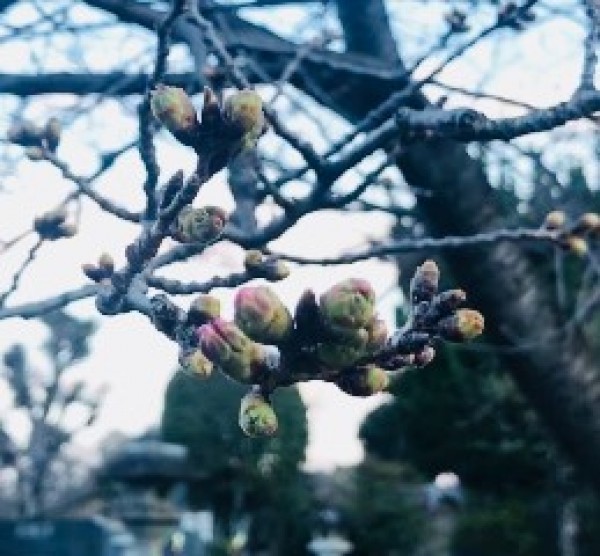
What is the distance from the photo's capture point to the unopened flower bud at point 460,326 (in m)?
0.87

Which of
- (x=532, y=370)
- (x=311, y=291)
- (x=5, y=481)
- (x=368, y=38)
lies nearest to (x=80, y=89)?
(x=368, y=38)

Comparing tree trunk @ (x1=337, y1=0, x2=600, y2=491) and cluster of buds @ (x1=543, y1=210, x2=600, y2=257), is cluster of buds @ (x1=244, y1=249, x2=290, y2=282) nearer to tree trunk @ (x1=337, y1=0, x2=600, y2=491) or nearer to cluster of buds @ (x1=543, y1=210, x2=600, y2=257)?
cluster of buds @ (x1=543, y1=210, x2=600, y2=257)

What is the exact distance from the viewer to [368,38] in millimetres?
2932

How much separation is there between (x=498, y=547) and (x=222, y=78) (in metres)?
9.83

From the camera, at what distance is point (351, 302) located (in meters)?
0.67

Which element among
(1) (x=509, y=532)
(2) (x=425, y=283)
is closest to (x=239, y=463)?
(1) (x=509, y=532)

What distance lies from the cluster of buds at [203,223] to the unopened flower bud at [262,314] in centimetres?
17

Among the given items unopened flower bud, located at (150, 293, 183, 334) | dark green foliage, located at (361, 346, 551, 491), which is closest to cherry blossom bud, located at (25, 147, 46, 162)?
unopened flower bud, located at (150, 293, 183, 334)

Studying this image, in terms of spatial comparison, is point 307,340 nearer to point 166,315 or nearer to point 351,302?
point 351,302

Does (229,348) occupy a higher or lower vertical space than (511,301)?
lower

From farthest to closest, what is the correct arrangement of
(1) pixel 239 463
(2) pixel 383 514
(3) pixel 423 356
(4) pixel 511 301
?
1. (1) pixel 239 463
2. (2) pixel 383 514
3. (4) pixel 511 301
4. (3) pixel 423 356

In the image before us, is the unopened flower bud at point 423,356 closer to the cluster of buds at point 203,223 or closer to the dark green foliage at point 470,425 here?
the cluster of buds at point 203,223

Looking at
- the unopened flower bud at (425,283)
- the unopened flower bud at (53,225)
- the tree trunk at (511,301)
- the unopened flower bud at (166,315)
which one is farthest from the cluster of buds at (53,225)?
the tree trunk at (511,301)

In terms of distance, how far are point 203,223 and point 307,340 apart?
18cm
